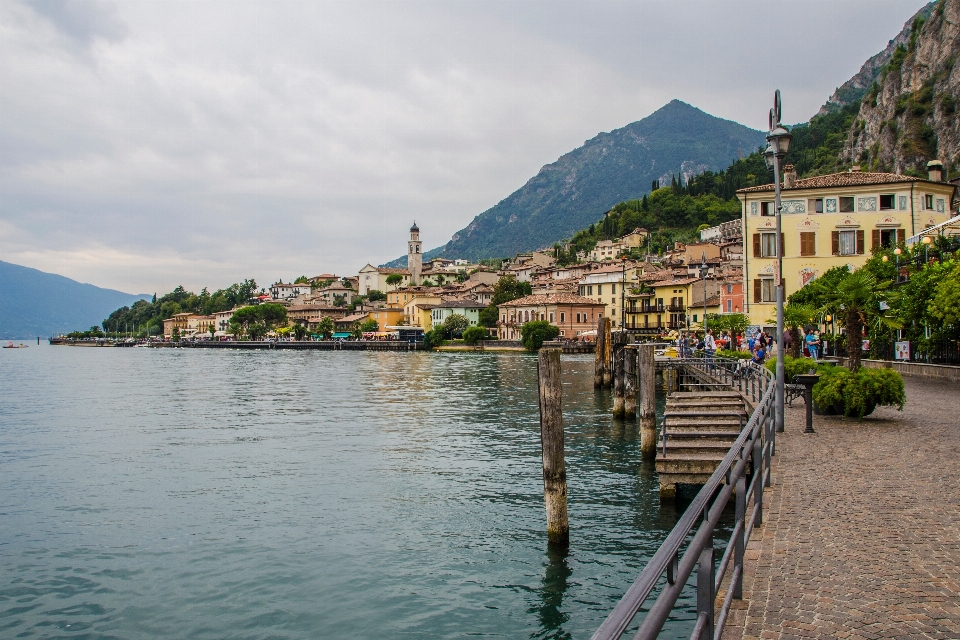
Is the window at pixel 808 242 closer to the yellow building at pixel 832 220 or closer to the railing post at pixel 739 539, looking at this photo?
the yellow building at pixel 832 220

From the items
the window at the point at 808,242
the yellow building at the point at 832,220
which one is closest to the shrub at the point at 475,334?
the yellow building at the point at 832,220

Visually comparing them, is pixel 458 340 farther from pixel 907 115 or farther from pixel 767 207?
pixel 767 207

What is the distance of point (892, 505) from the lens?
9.05 m

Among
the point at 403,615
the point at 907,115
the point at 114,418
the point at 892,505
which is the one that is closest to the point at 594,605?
the point at 403,615

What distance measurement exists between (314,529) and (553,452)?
17.2ft

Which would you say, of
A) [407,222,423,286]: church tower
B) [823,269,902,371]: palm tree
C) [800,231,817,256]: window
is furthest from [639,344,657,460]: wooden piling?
[407,222,423,286]: church tower

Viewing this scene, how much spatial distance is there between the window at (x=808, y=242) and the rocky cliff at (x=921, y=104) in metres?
51.6

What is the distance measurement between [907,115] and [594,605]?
11413 cm

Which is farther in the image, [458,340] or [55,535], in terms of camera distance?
[458,340]

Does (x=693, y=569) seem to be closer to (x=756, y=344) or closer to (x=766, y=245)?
(x=756, y=344)

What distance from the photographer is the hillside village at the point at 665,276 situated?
4734cm

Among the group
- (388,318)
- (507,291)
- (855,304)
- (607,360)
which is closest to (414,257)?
(388,318)

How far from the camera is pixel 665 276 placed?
11175 cm

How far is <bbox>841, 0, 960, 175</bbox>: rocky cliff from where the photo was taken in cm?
9544
